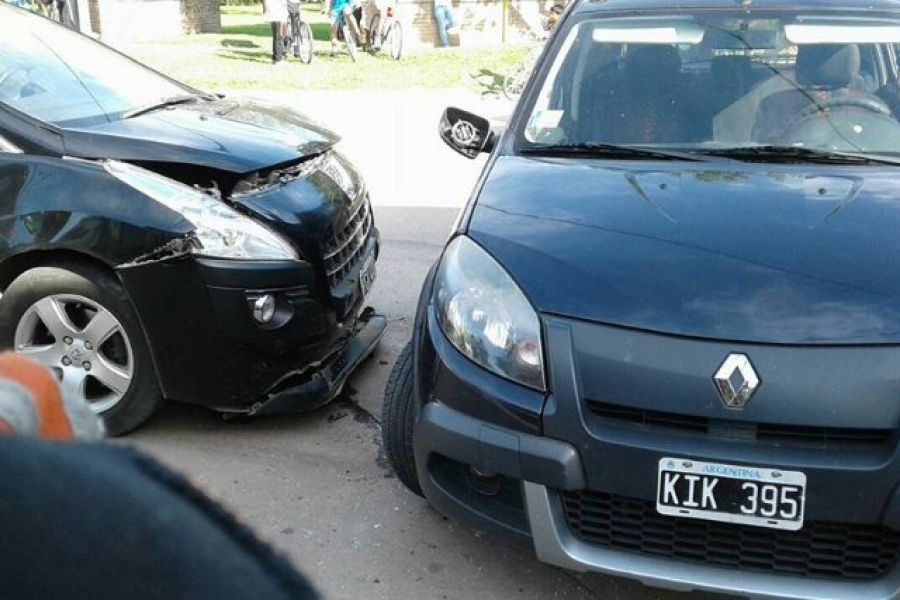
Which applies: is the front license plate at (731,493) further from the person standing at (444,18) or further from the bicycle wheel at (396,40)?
the person standing at (444,18)

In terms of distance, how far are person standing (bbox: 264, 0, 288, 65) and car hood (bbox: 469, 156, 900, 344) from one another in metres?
13.6

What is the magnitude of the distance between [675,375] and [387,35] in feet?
54.3

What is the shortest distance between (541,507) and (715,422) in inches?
19.3

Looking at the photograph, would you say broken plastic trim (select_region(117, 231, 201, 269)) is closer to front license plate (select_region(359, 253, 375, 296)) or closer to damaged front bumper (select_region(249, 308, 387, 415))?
damaged front bumper (select_region(249, 308, 387, 415))

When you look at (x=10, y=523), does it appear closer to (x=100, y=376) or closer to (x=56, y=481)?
(x=56, y=481)

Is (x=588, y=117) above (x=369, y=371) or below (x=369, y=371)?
above

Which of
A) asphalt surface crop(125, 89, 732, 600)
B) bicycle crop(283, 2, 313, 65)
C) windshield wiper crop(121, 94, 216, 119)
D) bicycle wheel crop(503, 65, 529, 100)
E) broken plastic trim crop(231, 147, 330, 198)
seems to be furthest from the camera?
bicycle crop(283, 2, 313, 65)

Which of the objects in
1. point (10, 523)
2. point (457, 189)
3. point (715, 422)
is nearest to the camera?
point (10, 523)

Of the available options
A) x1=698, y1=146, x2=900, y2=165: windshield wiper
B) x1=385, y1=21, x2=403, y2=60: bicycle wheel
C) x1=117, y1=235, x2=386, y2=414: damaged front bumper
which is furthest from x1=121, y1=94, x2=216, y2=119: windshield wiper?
x1=385, y1=21, x2=403, y2=60: bicycle wheel

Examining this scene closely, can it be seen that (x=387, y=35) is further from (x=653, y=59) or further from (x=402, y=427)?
(x=402, y=427)

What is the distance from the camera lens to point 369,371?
14.2 ft

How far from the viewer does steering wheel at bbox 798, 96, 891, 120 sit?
347 cm

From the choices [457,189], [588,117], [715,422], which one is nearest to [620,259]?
[715,422]

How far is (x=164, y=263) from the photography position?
128 inches
